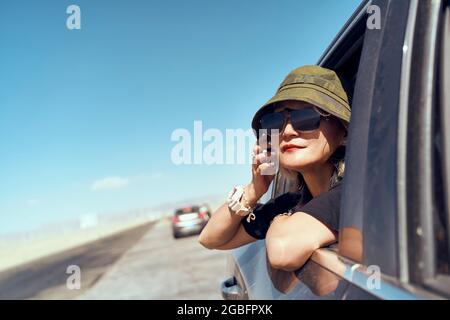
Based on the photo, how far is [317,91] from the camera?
6.77 feet

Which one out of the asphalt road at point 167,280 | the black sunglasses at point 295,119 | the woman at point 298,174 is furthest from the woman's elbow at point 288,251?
the asphalt road at point 167,280

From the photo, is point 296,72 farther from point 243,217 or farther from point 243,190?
point 243,217

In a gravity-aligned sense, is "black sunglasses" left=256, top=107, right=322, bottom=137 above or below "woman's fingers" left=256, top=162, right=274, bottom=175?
above

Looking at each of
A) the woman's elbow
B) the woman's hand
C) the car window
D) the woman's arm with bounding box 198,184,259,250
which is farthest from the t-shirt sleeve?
the car window

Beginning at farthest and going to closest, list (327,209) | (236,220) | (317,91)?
1. (236,220)
2. (317,91)
3. (327,209)

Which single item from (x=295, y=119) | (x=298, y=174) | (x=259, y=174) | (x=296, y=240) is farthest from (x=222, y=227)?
(x=296, y=240)

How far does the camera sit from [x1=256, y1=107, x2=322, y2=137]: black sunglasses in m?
2.11

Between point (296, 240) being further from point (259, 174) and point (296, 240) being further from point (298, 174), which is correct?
→ point (298, 174)

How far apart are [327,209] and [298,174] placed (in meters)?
0.74

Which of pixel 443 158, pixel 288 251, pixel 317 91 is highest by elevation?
pixel 317 91

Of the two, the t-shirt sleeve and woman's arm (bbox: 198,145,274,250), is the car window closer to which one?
the t-shirt sleeve

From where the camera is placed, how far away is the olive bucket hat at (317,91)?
204 centimetres

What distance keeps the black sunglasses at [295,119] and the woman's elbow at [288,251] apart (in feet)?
2.15

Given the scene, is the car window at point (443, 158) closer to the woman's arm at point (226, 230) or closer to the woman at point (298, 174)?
the woman at point (298, 174)
